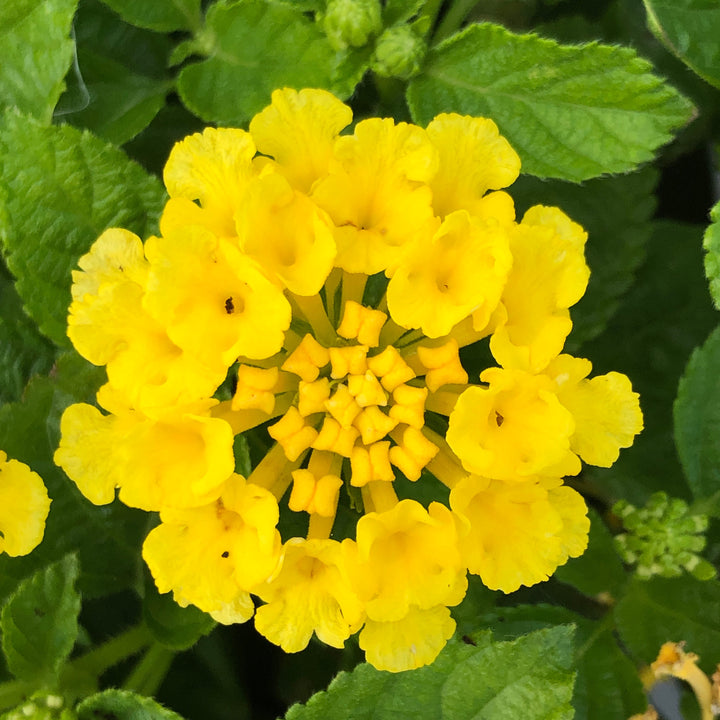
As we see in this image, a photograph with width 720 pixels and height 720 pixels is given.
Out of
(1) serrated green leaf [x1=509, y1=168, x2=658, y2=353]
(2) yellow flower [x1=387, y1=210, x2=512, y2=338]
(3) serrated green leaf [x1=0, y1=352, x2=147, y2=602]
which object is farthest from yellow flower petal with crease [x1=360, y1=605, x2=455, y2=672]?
(1) serrated green leaf [x1=509, y1=168, x2=658, y2=353]

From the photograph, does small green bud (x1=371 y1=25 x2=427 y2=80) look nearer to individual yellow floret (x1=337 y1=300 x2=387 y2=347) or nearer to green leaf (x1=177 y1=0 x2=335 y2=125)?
green leaf (x1=177 y1=0 x2=335 y2=125)

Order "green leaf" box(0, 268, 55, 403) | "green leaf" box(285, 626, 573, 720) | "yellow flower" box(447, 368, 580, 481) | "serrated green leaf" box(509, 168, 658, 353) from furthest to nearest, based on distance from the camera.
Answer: "serrated green leaf" box(509, 168, 658, 353) → "green leaf" box(0, 268, 55, 403) → "green leaf" box(285, 626, 573, 720) → "yellow flower" box(447, 368, 580, 481)

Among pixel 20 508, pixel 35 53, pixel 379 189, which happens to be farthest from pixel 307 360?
pixel 35 53

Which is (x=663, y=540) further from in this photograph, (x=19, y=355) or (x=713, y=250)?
(x=19, y=355)

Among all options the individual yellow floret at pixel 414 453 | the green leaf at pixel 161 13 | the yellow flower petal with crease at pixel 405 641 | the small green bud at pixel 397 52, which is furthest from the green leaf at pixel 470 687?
the green leaf at pixel 161 13

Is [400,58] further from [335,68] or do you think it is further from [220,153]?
[220,153]
